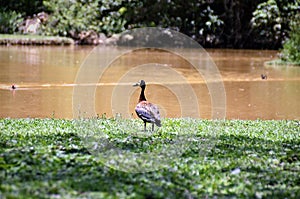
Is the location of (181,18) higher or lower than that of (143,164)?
higher

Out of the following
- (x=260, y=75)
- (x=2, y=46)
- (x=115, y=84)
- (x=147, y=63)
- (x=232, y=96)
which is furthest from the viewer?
(x=2, y=46)

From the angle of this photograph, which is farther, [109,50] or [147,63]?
[109,50]

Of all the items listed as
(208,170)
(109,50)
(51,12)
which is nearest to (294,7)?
(109,50)

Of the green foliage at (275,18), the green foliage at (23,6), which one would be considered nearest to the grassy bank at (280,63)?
the green foliage at (275,18)

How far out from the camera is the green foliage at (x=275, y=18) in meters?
28.3

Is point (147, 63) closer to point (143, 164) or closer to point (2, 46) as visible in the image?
point (2, 46)

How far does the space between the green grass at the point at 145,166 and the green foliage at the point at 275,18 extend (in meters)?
20.6

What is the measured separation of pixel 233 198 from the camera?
4.93 metres

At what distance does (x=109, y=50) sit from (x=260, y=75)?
8921 millimetres

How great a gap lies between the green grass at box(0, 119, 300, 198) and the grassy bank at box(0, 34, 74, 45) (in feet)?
59.5

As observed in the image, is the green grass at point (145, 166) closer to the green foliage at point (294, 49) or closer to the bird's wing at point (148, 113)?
the bird's wing at point (148, 113)

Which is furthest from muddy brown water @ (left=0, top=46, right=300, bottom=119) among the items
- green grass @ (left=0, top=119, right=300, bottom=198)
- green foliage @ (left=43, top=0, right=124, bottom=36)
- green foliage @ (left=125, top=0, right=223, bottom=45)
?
green foliage @ (left=125, top=0, right=223, bottom=45)

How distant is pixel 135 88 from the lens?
49.3ft

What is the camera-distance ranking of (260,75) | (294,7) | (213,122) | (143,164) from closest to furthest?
(143,164) < (213,122) < (260,75) < (294,7)
